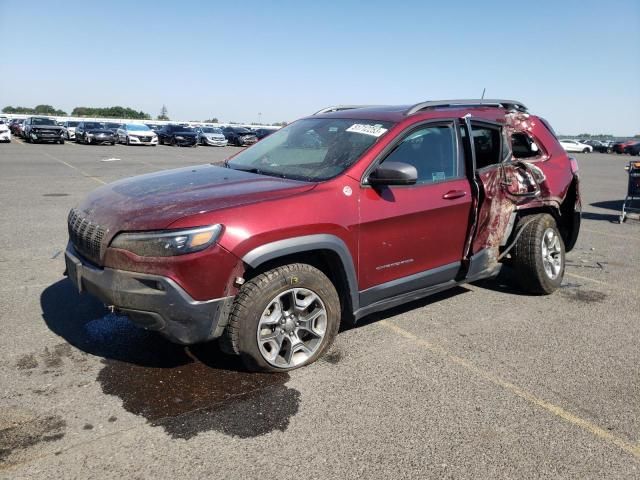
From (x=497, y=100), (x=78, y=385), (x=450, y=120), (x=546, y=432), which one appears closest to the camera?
(x=546, y=432)

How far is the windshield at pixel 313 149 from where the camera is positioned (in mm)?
3799

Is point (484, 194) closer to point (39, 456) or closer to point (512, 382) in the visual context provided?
point (512, 382)

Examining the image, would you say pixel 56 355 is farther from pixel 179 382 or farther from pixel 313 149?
pixel 313 149

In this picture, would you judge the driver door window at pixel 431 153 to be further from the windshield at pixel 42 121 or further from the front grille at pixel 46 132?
the windshield at pixel 42 121

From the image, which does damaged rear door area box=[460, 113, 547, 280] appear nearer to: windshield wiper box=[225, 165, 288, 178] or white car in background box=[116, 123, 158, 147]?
windshield wiper box=[225, 165, 288, 178]

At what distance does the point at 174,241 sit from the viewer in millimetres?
2924

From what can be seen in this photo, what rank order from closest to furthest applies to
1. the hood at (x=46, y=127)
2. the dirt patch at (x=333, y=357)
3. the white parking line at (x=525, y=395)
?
1. the white parking line at (x=525, y=395)
2. the dirt patch at (x=333, y=357)
3. the hood at (x=46, y=127)

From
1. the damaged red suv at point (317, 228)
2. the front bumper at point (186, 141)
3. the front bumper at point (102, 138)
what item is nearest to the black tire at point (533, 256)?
the damaged red suv at point (317, 228)

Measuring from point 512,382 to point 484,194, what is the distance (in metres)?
1.68

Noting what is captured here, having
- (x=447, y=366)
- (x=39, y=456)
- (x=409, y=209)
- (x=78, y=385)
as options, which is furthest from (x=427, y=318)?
A: (x=39, y=456)

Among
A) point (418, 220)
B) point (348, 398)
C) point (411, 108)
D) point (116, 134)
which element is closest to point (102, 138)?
point (116, 134)

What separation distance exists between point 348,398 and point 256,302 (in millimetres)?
826

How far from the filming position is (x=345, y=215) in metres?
3.46

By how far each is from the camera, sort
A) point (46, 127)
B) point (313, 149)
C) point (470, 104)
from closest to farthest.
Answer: point (313, 149), point (470, 104), point (46, 127)
